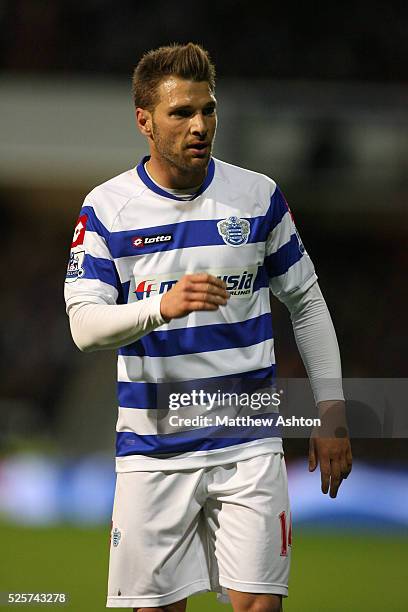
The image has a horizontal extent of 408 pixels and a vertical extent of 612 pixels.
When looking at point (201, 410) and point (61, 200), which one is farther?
point (61, 200)

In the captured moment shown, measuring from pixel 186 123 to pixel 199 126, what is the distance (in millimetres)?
47

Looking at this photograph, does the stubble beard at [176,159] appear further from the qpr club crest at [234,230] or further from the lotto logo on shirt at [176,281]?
the lotto logo on shirt at [176,281]

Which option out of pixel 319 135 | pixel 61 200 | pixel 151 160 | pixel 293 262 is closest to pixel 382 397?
pixel 293 262

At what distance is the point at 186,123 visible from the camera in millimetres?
2941

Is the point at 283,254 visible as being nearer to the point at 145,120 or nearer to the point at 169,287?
the point at 169,287

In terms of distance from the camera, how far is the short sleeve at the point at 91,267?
114 inches

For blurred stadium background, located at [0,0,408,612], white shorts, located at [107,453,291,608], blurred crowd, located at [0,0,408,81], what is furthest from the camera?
blurred crowd, located at [0,0,408,81]

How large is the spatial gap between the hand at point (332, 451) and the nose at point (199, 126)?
0.83 meters

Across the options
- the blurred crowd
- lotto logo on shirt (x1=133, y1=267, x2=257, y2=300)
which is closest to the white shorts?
lotto logo on shirt (x1=133, y1=267, x2=257, y2=300)

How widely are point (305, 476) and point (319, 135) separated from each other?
3990 millimetres

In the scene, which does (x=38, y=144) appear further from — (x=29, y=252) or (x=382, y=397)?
(x=382, y=397)

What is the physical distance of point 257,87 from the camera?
27.3 feet

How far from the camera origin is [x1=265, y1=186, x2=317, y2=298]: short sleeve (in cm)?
303

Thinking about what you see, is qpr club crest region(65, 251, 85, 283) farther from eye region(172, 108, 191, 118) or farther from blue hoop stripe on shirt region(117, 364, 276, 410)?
eye region(172, 108, 191, 118)
